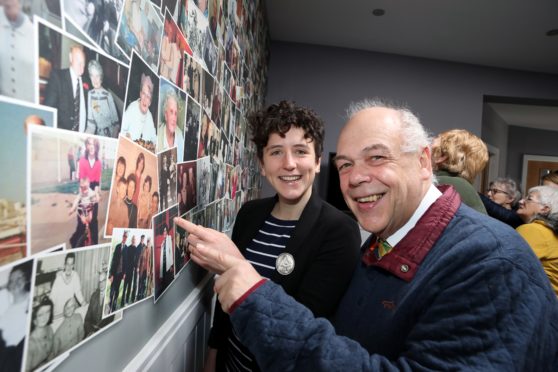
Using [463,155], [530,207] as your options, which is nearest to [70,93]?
[463,155]

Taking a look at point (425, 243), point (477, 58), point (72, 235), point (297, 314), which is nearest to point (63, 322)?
point (72, 235)

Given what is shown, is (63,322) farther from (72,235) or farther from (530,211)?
(530,211)

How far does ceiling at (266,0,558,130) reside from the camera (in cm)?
318

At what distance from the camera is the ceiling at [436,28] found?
10.4 ft

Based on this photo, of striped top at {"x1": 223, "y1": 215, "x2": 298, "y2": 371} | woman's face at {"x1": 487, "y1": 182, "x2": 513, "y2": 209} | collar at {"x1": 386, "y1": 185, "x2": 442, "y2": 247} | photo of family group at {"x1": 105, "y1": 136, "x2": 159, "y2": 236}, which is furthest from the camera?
woman's face at {"x1": 487, "y1": 182, "x2": 513, "y2": 209}

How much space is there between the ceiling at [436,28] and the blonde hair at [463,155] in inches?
78.6

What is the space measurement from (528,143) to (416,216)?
9.22 meters

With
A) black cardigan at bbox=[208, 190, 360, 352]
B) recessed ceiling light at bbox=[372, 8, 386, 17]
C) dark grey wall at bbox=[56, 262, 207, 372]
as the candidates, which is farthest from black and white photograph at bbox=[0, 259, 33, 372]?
recessed ceiling light at bbox=[372, 8, 386, 17]

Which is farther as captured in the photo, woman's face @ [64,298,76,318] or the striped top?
the striped top

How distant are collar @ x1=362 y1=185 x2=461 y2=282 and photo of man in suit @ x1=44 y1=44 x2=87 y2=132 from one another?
64 cm

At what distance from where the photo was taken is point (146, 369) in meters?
0.79

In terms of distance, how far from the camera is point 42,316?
0.43 m

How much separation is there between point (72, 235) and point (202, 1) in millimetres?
905

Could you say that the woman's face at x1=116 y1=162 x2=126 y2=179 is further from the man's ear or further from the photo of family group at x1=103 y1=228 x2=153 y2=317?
the man's ear
